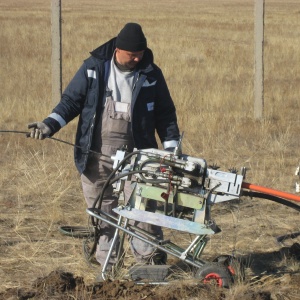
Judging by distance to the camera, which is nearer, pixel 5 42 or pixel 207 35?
pixel 5 42

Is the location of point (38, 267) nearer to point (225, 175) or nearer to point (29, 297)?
point (29, 297)

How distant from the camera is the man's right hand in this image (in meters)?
5.34

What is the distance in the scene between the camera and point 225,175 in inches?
197

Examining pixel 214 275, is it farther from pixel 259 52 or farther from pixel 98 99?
pixel 259 52

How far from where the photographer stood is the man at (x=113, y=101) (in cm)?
554

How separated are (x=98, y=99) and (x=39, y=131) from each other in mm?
463

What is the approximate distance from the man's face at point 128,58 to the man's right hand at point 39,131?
66cm

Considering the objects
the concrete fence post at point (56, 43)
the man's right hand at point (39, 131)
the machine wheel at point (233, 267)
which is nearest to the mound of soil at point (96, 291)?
the machine wheel at point (233, 267)

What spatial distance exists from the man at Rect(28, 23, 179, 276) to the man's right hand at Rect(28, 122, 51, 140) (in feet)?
0.11

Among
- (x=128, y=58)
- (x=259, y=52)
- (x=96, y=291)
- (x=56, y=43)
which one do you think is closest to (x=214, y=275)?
(x=96, y=291)

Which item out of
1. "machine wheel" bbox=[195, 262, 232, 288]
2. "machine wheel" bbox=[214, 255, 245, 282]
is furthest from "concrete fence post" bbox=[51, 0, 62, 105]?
"machine wheel" bbox=[195, 262, 232, 288]

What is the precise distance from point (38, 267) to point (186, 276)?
4.40ft

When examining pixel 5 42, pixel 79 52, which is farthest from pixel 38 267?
pixel 5 42

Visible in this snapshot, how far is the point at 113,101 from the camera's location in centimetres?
560
